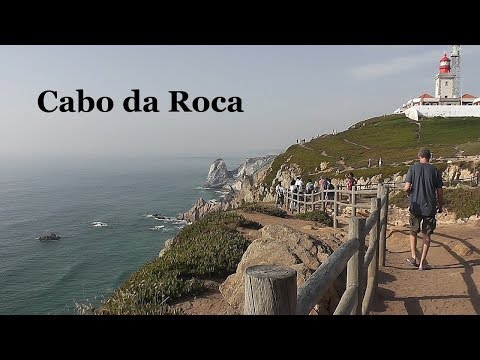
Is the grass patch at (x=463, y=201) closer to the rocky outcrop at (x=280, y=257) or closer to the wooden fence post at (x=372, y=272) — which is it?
the rocky outcrop at (x=280, y=257)

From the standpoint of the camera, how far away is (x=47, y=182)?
415ft

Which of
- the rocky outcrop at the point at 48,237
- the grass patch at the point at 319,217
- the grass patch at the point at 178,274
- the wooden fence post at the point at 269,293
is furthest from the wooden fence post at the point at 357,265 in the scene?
the rocky outcrop at the point at 48,237

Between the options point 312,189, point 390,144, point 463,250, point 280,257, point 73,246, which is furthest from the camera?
point 390,144

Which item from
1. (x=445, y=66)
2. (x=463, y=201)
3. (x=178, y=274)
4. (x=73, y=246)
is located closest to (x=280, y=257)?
(x=178, y=274)

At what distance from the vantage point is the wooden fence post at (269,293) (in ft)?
5.40

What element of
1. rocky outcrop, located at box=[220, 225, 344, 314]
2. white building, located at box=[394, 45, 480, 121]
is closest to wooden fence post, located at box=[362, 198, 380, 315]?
rocky outcrop, located at box=[220, 225, 344, 314]

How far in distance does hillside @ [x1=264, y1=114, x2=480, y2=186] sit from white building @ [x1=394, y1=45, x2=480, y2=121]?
12.6 feet

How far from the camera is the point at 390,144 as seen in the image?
60031 mm

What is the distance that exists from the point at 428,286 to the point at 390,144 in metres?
57.3

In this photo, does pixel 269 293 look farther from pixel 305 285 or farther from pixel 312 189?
pixel 312 189
